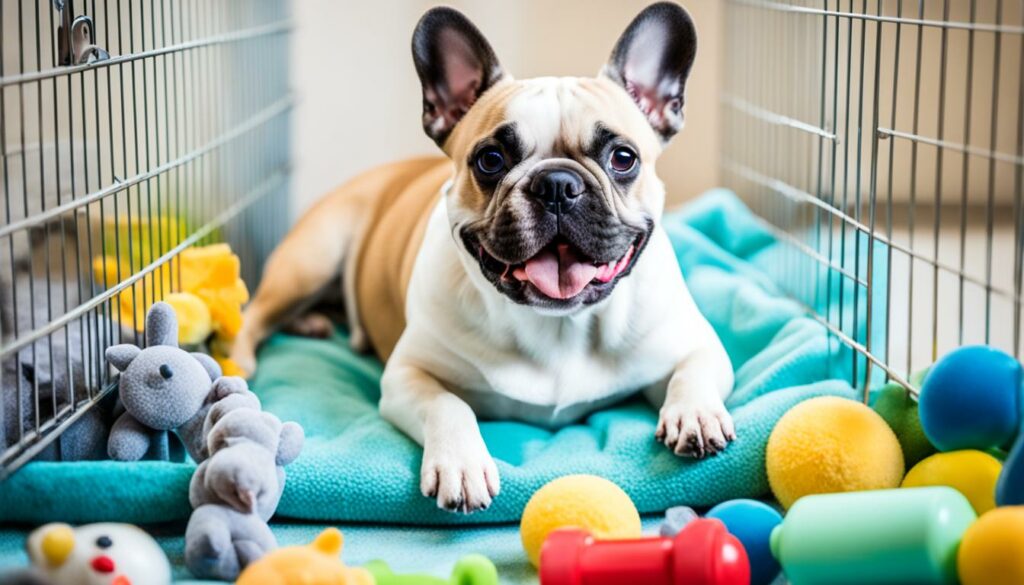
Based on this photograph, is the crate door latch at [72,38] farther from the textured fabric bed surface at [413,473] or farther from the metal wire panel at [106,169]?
the textured fabric bed surface at [413,473]

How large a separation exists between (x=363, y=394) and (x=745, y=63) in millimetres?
1824

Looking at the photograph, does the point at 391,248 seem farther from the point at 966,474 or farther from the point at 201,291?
the point at 966,474

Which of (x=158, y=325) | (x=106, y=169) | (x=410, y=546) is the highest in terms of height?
(x=106, y=169)

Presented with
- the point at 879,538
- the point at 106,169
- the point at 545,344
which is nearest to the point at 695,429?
the point at 545,344

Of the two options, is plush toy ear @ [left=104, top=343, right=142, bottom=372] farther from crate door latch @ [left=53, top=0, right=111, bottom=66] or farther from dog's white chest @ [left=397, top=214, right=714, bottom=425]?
dog's white chest @ [left=397, top=214, right=714, bottom=425]

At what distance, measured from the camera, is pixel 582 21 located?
4.08m

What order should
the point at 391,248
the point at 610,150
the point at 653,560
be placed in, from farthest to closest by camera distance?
the point at 391,248 < the point at 610,150 < the point at 653,560

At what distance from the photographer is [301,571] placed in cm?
140

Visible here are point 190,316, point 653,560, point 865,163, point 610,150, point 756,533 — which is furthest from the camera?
point 865,163

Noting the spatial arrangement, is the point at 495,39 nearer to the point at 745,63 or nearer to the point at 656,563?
the point at 745,63

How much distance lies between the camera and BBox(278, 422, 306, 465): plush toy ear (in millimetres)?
1775

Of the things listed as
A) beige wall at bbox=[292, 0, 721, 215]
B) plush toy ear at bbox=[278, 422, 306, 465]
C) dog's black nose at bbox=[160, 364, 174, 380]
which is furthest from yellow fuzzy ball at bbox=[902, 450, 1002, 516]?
beige wall at bbox=[292, 0, 721, 215]

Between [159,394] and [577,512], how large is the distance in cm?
67

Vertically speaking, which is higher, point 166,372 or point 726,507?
point 166,372
